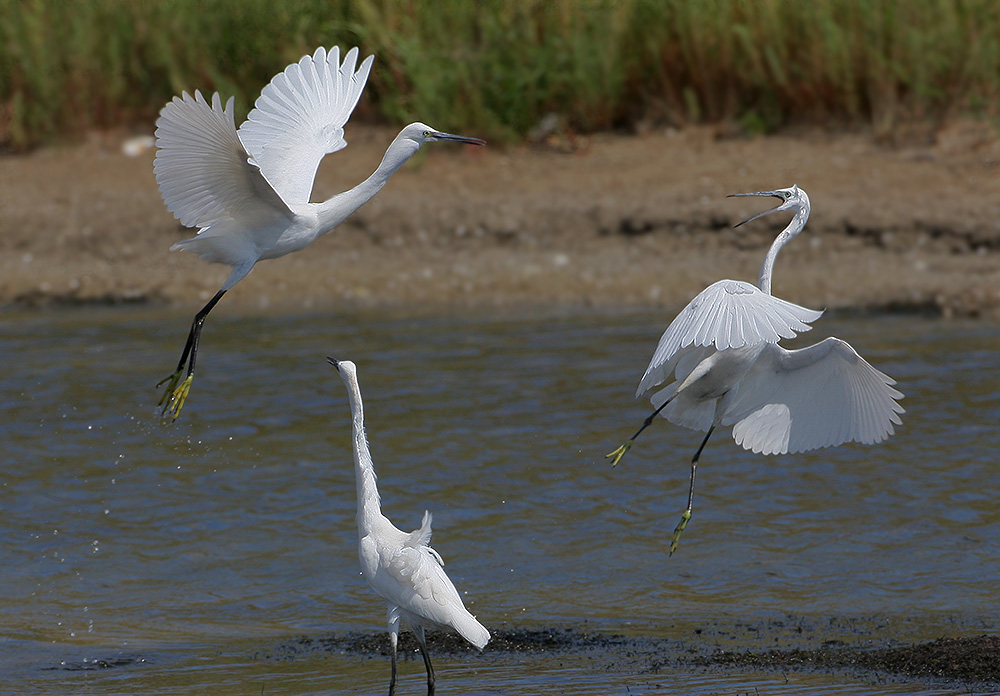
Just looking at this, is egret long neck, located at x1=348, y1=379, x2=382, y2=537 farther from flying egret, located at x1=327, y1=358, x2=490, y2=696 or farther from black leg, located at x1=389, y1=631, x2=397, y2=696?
black leg, located at x1=389, y1=631, x2=397, y2=696

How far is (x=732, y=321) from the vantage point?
5.24 m

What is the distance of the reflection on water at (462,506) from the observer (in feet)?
19.8

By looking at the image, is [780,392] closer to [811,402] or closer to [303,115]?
[811,402]

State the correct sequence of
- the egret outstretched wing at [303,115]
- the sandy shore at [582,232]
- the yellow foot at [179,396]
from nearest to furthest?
the yellow foot at [179,396] → the egret outstretched wing at [303,115] → the sandy shore at [582,232]

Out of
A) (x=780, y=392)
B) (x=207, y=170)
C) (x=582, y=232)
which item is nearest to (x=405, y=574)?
(x=207, y=170)

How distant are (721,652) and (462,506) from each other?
7.35 ft

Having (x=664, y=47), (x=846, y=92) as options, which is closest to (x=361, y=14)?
(x=664, y=47)

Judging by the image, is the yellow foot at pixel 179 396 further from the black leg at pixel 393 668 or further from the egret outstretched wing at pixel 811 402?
the egret outstretched wing at pixel 811 402

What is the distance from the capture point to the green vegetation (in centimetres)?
1323

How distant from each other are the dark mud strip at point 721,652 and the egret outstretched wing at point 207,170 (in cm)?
186

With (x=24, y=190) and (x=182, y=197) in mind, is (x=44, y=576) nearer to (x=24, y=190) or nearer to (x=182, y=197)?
(x=182, y=197)

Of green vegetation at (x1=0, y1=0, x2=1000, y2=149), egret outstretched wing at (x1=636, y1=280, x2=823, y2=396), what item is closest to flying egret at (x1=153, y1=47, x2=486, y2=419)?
egret outstretched wing at (x1=636, y1=280, x2=823, y2=396)

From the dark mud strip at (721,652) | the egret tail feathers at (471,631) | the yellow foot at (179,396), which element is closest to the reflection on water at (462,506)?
the dark mud strip at (721,652)

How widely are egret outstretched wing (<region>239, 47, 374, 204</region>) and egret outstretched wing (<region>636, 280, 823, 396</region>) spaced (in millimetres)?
2306
